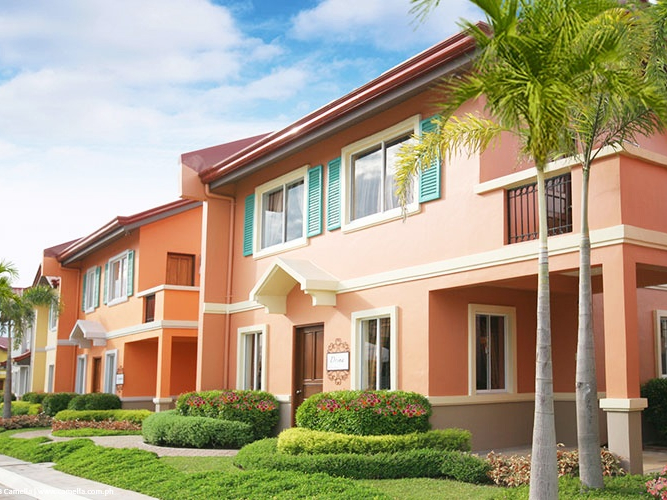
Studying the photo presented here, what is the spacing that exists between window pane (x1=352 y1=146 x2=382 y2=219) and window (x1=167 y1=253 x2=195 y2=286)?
11.1 metres

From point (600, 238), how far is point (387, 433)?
4.59 metres

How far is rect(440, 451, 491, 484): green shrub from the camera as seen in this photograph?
34.0ft

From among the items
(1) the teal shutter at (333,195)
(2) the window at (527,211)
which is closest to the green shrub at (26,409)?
(1) the teal shutter at (333,195)

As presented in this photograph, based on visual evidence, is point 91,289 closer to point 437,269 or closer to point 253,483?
point 437,269

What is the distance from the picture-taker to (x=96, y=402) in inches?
918

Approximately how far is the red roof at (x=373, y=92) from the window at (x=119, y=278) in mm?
7986

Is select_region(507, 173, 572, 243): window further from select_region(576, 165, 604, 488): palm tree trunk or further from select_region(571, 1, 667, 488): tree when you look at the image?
select_region(576, 165, 604, 488): palm tree trunk

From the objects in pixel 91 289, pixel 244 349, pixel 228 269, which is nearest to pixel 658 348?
pixel 244 349

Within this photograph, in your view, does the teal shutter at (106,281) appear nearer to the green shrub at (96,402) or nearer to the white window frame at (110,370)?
the white window frame at (110,370)

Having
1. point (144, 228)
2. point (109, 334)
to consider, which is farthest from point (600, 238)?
point (109, 334)

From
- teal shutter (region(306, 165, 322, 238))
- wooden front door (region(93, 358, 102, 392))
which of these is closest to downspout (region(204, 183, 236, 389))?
teal shutter (region(306, 165, 322, 238))

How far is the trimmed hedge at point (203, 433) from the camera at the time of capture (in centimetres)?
1545

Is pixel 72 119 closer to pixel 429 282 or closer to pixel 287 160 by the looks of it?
pixel 287 160

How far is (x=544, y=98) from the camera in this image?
7.48m
